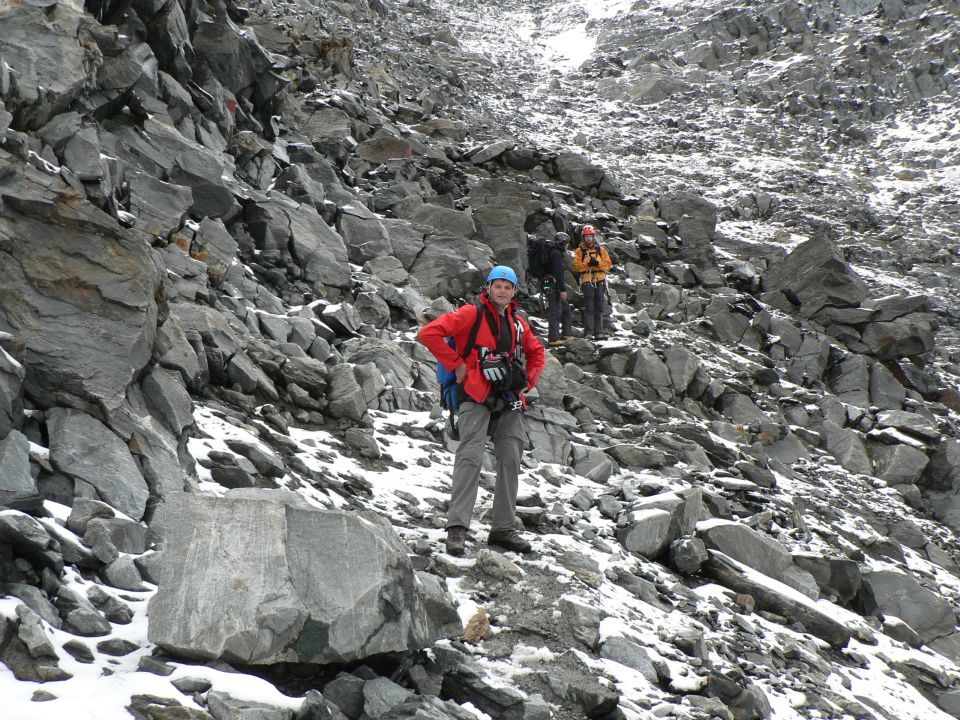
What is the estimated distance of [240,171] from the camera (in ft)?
47.9

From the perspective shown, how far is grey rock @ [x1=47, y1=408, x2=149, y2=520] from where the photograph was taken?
4723 millimetres

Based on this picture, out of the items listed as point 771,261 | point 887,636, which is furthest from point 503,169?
point 887,636

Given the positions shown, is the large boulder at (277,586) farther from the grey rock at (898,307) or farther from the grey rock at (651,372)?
the grey rock at (898,307)

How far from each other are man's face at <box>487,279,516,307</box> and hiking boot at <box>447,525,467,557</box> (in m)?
2.04

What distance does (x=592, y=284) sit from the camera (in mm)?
15750

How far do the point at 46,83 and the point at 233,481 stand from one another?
592 centimetres

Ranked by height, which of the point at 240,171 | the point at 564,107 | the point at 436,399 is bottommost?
the point at 436,399

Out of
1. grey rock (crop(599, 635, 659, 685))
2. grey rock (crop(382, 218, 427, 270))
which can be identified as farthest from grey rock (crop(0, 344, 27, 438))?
grey rock (crop(382, 218, 427, 270))

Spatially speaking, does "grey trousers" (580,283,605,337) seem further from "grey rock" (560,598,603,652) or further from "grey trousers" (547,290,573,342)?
"grey rock" (560,598,603,652)

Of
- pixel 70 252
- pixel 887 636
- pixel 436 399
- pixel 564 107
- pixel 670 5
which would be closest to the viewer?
pixel 70 252

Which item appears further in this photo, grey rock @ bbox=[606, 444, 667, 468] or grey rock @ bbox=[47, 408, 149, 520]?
grey rock @ bbox=[606, 444, 667, 468]

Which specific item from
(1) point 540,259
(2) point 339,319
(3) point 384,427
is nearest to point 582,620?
(3) point 384,427

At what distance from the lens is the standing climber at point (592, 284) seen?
15.7 m

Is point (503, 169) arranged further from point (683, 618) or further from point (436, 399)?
point (683, 618)
